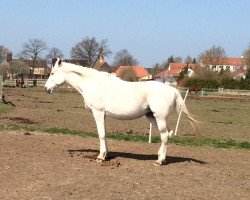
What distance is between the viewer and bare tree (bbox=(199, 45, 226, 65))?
14660 centimetres

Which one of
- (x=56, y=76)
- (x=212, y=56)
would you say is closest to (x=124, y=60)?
(x=212, y=56)

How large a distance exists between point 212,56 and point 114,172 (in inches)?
5571

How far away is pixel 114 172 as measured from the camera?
34.7ft

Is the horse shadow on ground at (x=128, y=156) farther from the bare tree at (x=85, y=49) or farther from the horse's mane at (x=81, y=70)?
the bare tree at (x=85, y=49)

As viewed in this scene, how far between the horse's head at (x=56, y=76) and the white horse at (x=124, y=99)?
8.0 inches

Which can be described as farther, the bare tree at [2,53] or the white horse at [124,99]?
the bare tree at [2,53]

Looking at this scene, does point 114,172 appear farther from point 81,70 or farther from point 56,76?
point 56,76

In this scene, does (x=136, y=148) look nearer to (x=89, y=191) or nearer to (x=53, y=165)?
(x=53, y=165)

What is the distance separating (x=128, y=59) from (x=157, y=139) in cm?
13114

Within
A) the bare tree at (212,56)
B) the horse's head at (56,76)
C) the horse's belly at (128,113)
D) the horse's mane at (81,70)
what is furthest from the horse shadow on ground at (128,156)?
the bare tree at (212,56)

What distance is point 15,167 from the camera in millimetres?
10625

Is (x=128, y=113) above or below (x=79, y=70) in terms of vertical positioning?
below

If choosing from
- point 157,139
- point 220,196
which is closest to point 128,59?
point 157,139

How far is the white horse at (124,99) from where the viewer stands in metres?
11.6
